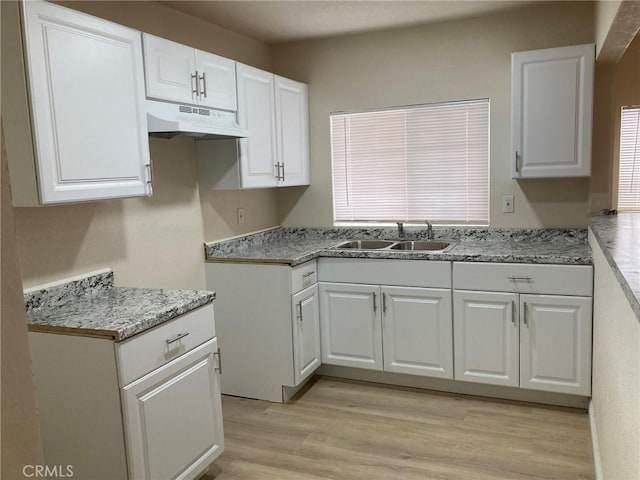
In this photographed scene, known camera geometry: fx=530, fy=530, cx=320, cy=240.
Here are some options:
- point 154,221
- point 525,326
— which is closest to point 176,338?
point 154,221

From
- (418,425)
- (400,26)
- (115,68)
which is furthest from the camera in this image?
(400,26)

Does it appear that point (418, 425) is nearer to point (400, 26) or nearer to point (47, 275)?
point (47, 275)

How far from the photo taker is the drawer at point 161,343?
6.48 feet

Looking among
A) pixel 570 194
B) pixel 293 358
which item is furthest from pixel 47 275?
pixel 570 194

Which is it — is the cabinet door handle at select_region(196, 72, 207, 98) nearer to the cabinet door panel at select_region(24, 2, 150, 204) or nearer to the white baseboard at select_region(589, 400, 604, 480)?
the cabinet door panel at select_region(24, 2, 150, 204)

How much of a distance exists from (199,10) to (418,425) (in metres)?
2.76

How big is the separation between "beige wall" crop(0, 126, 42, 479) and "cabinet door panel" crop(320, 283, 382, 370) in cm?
289

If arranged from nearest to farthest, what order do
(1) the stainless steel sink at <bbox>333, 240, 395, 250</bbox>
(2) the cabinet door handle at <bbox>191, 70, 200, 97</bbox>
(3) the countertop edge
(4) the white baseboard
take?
(3) the countertop edge < (4) the white baseboard < (2) the cabinet door handle at <bbox>191, 70, 200, 97</bbox> < (1) the stainless steel sink at <bbox>333, 240, 395, 250</bbox>

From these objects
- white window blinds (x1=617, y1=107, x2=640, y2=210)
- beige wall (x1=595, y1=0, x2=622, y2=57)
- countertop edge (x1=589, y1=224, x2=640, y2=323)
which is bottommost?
countertop edge (x1=589, y1=224, x2=640, y2=323)

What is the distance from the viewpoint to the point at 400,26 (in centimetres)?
374

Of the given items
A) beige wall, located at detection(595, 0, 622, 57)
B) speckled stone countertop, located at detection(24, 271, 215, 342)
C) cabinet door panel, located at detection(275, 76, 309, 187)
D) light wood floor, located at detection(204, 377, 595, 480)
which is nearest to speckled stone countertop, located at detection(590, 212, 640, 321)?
beige wall, located at detection(595, 0, 622, 57)

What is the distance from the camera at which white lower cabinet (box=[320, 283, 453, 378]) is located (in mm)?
3309

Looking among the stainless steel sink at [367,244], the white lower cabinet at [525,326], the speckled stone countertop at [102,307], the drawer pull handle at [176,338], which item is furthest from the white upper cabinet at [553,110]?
the drawer pull handle at [176,338]

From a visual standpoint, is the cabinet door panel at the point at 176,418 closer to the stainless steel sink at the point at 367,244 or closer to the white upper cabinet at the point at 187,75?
the white upper cabinet at the point at 187,75
